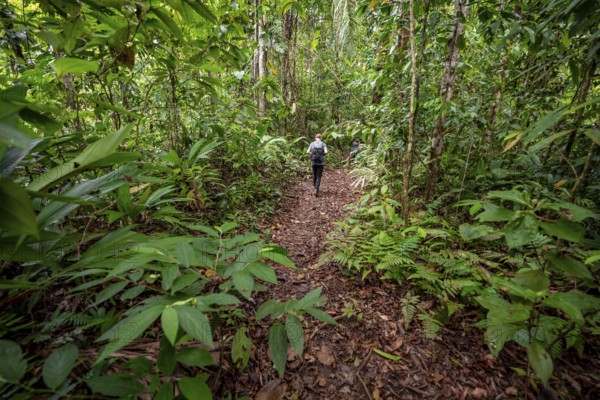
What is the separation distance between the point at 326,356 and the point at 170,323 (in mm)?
1844

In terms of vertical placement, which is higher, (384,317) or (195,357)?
(195,357)

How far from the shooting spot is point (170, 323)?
84 cm

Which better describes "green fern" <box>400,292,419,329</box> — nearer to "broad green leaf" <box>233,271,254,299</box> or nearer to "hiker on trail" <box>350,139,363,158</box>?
"broad green leaf" <box>233,271,254,299</box>

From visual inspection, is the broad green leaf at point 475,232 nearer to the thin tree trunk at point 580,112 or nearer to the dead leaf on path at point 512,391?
the thin tree trunk at point 580,112

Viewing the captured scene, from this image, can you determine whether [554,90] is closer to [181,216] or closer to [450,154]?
[450,154]

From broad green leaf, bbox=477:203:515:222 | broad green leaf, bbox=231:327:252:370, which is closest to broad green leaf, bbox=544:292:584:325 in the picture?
broad green leaf, bbox=477:203:515:222

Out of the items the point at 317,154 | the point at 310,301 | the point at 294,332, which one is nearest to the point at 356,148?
the point at 317,154

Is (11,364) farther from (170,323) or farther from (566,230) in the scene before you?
(566,230)

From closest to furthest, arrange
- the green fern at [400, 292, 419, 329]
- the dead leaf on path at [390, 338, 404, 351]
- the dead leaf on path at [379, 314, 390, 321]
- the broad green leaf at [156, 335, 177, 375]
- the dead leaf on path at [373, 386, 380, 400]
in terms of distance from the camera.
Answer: the broad green leaf at [156, 335, 177, 375] → the dead leaf on path at [373, 386, 380, 400] → the dead leaf on path at [390, 338, 404, 351] → the green fern at [400, 292, 419, 329] → the dead leaf on path at [379, 314, 390, 321]

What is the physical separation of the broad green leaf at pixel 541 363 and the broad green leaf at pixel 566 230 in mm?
784

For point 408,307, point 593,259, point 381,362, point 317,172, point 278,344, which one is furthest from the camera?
point 317,172

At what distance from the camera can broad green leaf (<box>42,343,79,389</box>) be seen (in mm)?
922

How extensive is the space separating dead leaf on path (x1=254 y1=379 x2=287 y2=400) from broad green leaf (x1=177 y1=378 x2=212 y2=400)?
988 mm

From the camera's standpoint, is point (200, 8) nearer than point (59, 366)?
No
